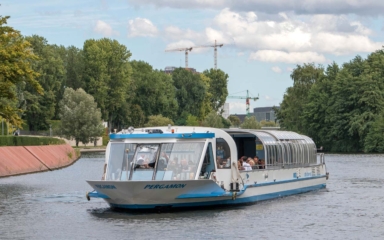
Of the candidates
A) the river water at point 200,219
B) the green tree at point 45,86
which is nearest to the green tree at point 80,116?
the green tree at point 45,86

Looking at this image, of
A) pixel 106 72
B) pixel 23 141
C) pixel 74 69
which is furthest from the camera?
pixel 74 69

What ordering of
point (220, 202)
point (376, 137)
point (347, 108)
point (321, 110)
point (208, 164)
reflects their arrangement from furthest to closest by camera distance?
point (321, 110), point (347, 108), point (376, 137), point (220, 202), point (208, 164)

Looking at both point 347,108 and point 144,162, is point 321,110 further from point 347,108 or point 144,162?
point 144,162

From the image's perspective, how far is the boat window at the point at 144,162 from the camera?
38.1 m

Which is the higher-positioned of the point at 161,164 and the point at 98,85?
the point at 98,85

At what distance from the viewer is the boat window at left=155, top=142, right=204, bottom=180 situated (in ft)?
126

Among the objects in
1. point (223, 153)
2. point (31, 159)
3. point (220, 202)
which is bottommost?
point (220, 202)

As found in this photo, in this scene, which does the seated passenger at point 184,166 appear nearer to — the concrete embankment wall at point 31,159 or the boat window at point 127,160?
the boat window at point 127,160

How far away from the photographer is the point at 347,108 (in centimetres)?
15025

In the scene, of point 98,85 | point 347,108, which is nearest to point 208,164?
point 347,108

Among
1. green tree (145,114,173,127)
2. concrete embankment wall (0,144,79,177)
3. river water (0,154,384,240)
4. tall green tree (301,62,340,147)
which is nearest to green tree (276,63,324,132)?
tall green tree (301,62,340,147)

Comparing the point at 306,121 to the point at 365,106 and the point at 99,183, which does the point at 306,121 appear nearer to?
the point at 365,106

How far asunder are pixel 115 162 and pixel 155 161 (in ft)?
6.40

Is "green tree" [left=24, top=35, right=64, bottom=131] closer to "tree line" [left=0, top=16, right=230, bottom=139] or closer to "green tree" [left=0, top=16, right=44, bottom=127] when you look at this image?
"tree line" [left=0, top=16, right=230, bottom=139]
